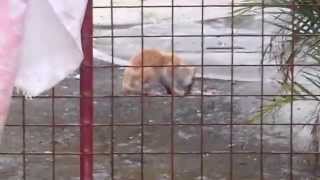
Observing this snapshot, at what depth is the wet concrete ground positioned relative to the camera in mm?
6750

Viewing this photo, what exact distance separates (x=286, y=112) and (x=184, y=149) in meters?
1.02

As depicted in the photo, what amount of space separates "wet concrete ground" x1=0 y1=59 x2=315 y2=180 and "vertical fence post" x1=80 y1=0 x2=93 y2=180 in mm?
866

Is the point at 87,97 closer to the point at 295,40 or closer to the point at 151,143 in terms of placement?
the point at 295,40

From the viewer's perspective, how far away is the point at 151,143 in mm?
7543

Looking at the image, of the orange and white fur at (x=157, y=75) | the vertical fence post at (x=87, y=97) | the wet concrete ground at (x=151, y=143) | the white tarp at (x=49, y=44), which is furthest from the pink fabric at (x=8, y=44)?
the orange and white fur at (x=157, y=75)

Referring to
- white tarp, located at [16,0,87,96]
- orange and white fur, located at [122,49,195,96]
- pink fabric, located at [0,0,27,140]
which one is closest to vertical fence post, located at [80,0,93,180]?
white tarp, located at [16,0,87,96]

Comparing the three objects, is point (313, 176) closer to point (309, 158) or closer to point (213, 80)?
point (309, 158)

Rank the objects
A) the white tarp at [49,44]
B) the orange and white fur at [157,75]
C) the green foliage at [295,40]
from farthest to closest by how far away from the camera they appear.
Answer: the orange and white fur at [157,75] → the green foliage at [295,40] → the white tarp at [49,44]

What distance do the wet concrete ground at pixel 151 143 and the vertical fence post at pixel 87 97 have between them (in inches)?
34.1

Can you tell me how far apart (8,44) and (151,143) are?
12.5ft

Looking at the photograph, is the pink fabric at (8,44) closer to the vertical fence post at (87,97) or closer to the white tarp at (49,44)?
the white tarp at (49,44)

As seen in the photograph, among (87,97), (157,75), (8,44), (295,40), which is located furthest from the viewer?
(157,75)

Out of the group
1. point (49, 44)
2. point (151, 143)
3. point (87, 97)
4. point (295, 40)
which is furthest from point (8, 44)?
point (151, 143)

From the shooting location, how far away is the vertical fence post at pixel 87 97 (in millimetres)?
4637
